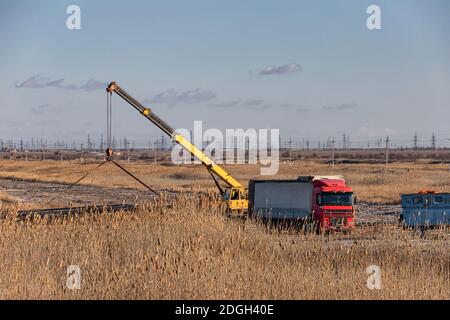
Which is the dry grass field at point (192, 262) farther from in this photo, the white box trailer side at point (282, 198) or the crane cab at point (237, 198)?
the crane cab at point (237, 198)

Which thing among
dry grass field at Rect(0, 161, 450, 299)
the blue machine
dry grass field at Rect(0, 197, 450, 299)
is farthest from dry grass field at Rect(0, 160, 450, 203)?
dry grass field at Rect(0, 197, 450, 299)

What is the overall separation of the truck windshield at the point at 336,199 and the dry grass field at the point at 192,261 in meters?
10.8

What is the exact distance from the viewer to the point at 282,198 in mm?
33562

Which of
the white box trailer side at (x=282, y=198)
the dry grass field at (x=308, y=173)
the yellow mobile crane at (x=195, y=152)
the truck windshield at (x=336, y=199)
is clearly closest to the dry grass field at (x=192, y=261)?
the truck windshield at (x=336, y=199)

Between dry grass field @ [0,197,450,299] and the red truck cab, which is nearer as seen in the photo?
dry grass field @ [0,197,450,299]

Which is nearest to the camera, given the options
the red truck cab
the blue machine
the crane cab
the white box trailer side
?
the blue machine

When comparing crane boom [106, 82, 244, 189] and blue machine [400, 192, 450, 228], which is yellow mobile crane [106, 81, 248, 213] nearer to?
crane boom [106, 82, 244, 189]

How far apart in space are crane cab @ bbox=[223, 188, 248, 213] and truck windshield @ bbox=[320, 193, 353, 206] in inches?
272

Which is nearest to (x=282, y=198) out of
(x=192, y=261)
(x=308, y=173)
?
(x=192, y=261)

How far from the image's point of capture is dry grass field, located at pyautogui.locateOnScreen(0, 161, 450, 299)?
12.4 meters
